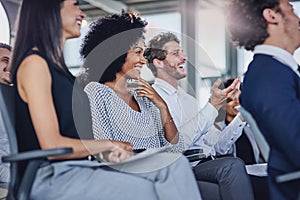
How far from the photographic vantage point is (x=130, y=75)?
7.83 ft

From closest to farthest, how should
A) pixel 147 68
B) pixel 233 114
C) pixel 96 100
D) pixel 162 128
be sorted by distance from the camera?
pixel 96 100
pixel 162 128
pixel 147 68
pixel 233 114

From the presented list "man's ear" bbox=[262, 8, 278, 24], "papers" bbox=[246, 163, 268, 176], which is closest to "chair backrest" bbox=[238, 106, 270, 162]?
"man's ear" bbox=[262, 8, 278, 24]

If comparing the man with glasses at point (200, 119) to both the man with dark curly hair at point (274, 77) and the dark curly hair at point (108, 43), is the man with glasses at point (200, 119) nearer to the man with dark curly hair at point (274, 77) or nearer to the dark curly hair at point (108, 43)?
the dark curly hair at point (108, 43)

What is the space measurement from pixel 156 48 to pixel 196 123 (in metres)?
0.67

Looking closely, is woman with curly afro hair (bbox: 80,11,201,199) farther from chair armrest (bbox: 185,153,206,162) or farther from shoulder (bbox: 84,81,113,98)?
chair armrest (bbox: 185,153,206,162)

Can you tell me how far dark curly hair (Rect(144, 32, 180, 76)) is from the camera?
9.44 feet

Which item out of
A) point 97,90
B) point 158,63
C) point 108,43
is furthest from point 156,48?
point 97,90

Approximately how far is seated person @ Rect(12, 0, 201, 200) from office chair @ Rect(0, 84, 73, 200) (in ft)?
0.10

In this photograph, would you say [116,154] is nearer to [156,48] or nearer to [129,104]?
[129,104]

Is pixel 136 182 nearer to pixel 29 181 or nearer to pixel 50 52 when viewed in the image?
pixel 29 181

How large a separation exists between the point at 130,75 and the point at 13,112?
90 cm

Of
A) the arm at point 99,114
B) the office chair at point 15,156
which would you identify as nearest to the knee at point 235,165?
the arm at point 99,114

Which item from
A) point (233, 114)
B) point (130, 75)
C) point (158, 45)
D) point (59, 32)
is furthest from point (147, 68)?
point (59, 32)

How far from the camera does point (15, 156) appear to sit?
1.43 m
